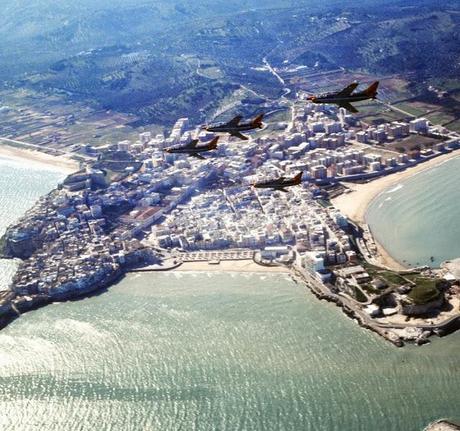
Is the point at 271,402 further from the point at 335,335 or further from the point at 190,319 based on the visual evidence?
the point at 190,319

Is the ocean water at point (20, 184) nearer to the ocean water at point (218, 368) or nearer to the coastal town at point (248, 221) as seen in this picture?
the coastal town at point (248, 221)

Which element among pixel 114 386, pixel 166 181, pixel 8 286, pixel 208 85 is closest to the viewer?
pixel 114 386

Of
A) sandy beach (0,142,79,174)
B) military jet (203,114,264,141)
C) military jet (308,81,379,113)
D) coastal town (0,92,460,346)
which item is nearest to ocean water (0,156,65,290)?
sandy beach (0,142,79,174)

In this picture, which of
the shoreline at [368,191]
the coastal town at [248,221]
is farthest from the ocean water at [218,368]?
the shoreline at [368,191]

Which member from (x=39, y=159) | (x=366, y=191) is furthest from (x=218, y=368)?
(x=39, y=159)

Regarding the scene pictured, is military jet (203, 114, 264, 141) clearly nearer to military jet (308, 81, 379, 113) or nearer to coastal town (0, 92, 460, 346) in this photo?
military jet (308, 81, 379, 113)

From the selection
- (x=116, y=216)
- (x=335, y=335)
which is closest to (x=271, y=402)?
(x=335, y=335)
